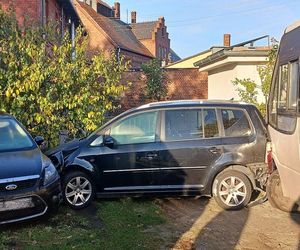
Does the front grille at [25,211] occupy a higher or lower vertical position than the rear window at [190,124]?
lower

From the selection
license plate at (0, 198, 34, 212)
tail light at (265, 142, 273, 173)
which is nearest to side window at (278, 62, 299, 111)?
tail light at (265, 142, 273, 173)

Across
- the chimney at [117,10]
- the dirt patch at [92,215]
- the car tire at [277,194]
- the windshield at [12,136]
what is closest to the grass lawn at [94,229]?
the dirt patch at [92,215]

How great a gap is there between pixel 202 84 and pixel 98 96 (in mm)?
15684

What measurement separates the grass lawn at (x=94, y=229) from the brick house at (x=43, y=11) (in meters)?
6.68

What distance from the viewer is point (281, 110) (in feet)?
21.5

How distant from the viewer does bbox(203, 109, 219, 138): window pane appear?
764 centimetres

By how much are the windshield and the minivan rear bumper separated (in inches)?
47.1

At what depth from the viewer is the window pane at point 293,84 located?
19.4 feet

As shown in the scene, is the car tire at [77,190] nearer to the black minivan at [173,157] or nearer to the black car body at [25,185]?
the black minivan at [173,157]

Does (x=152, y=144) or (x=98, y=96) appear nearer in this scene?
(x=152, y=144)

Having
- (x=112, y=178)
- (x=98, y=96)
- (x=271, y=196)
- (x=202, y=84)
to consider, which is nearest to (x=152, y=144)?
(x=112, y=178)

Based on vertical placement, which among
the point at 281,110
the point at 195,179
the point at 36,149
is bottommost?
the point at 195,179

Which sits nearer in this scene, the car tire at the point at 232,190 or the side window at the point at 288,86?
the side window at the point at 288,86

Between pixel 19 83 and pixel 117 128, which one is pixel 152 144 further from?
pixel 19 83
